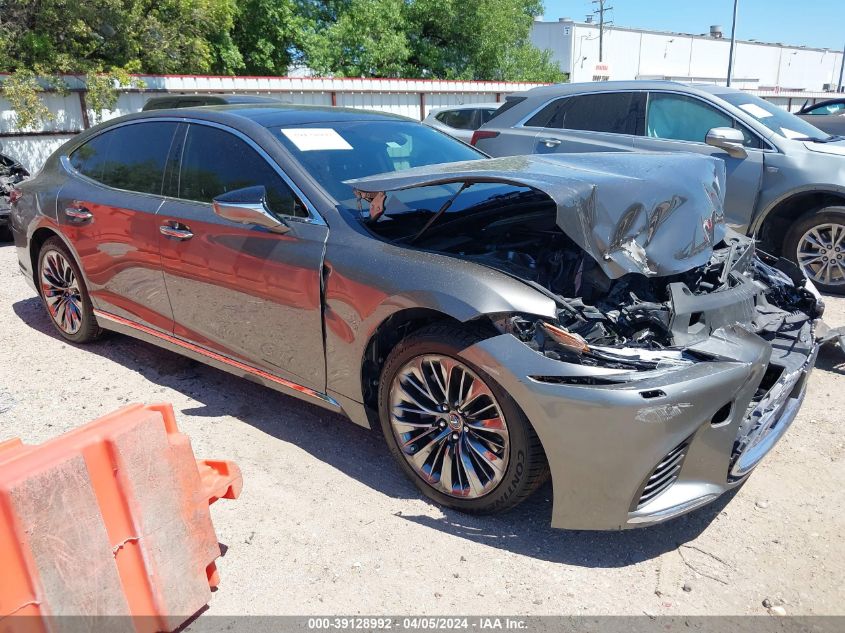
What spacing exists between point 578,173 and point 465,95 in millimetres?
20473

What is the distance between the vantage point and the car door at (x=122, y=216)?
4195mm

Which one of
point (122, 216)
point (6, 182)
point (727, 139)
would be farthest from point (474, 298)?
point (6, 182)

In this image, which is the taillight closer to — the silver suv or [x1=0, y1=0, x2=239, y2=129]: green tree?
the silver suv

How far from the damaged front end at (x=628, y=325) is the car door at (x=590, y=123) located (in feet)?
10.5

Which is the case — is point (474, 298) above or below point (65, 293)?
above

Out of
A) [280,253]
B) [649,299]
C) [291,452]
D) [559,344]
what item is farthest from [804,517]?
[280,253]

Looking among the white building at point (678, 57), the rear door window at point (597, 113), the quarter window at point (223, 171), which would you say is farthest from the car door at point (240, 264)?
the white building at point (678, 57)

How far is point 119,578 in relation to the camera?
7.14ft

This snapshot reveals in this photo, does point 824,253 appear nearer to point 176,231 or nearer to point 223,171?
point 223,171

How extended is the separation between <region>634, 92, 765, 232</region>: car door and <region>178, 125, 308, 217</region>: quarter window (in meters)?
4.08

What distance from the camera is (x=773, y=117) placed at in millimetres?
6539

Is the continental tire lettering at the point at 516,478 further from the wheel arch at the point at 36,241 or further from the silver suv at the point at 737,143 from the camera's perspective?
the silver suv at the point at 737,143

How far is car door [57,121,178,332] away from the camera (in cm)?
420

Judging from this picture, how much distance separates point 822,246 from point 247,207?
5.03 m
